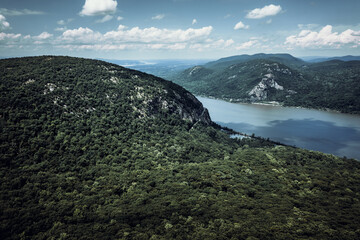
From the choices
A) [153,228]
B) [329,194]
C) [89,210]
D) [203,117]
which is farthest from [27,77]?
[329,194]

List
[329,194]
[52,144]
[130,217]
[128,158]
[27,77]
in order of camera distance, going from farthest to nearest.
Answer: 1. [27,77]
2. [128,158]
3. [52,144]
4. [329,194]
5. [130,217]

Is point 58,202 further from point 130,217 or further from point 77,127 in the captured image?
point 77,127

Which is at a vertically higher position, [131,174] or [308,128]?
[131,174]

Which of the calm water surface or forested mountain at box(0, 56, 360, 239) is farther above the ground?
forested mountain at box(0, 56, 360, 239)

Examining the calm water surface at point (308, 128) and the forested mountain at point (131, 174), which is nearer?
the forested mountain at point (131, 174)

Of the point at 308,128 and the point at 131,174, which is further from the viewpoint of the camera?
the point at 308,128
